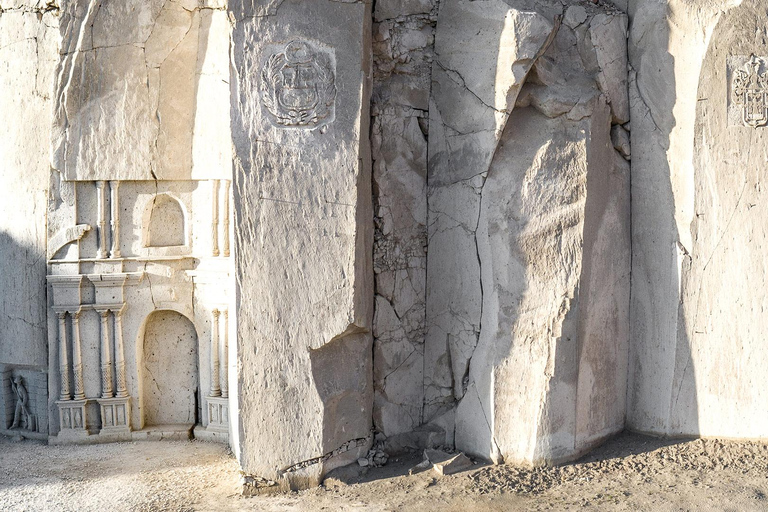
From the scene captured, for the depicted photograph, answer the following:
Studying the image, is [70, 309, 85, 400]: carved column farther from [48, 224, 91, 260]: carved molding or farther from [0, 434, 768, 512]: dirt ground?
[0, 434, 768, 512]: dirt ground

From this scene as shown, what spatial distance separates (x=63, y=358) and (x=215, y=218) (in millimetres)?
1650

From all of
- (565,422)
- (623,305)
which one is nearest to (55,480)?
(565,422)

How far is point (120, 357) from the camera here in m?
6.26

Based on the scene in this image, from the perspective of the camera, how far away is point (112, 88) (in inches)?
239

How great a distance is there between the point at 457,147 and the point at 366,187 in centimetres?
69

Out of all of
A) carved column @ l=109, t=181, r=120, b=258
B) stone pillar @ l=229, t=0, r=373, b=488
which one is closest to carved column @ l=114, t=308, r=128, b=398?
carved column @ l=109, t=181, r=120, b=258

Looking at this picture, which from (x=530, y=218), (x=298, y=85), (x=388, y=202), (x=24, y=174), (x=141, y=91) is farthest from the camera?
(x=24, y=174)

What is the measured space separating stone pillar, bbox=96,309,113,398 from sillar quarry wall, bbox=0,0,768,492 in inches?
42.0

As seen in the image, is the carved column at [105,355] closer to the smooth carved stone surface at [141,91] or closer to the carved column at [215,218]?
the carved column at [215,218]

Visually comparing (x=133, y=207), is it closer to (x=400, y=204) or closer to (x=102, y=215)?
(x=102, y=215)

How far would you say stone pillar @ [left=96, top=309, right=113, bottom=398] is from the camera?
6.19m

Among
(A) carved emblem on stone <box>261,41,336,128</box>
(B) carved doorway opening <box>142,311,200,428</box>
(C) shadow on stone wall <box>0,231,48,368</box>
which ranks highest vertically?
(A) carved emblem on stone <box>261,41,336,128</box>

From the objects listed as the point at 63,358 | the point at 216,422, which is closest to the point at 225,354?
the point at 216,422

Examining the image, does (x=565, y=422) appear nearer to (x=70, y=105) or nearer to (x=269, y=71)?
(x=269, y=71)
